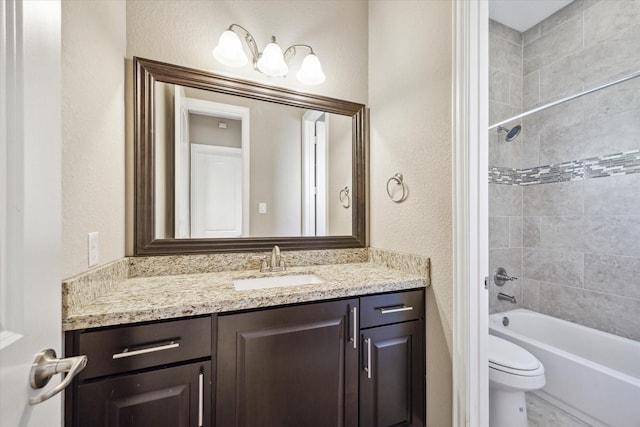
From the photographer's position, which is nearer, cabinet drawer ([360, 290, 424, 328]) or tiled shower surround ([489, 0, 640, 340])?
cabinet drawer ([360, 290, 424, 328])

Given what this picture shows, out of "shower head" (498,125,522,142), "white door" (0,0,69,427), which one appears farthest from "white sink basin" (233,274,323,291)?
"shower head" (498,125,522,142)

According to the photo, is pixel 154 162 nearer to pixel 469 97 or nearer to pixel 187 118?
pixel 187 118

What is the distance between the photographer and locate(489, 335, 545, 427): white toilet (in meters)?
1.35

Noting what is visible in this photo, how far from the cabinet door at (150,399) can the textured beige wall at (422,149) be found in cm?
102

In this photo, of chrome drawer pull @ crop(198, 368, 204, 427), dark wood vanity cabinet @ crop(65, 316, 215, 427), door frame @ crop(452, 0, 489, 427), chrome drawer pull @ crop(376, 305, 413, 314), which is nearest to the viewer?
dark wood vanity cabinet @ crop(65, 316, 215, 427)

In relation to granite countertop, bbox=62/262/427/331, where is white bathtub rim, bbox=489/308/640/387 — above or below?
below

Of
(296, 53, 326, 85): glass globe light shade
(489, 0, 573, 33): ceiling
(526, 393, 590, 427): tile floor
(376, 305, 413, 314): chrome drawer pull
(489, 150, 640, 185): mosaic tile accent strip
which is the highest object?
(489, 0, 573, 33): ceiling

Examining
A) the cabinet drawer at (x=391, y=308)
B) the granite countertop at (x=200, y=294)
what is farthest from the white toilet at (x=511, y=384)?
the granite countertop at (x=200, y=294)

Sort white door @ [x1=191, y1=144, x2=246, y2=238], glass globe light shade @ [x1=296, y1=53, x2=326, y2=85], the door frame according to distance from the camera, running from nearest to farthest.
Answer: the door frame, white door @ [x1=191, y1=144, x2=246, y2=238], glass globe light shade @ [x1=296, y1=53, x2=326, y2=85]

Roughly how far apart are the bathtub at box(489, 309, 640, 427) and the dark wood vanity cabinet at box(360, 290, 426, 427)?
1017mm

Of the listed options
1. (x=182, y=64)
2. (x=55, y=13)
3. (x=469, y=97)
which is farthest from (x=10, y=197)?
(x=469, y=97)

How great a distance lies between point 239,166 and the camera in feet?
5.15

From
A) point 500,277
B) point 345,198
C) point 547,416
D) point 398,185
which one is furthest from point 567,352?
point 345,198

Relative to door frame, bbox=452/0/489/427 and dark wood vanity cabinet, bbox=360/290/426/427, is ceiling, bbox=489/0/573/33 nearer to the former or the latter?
door frame, bbox=452/0/489/427
